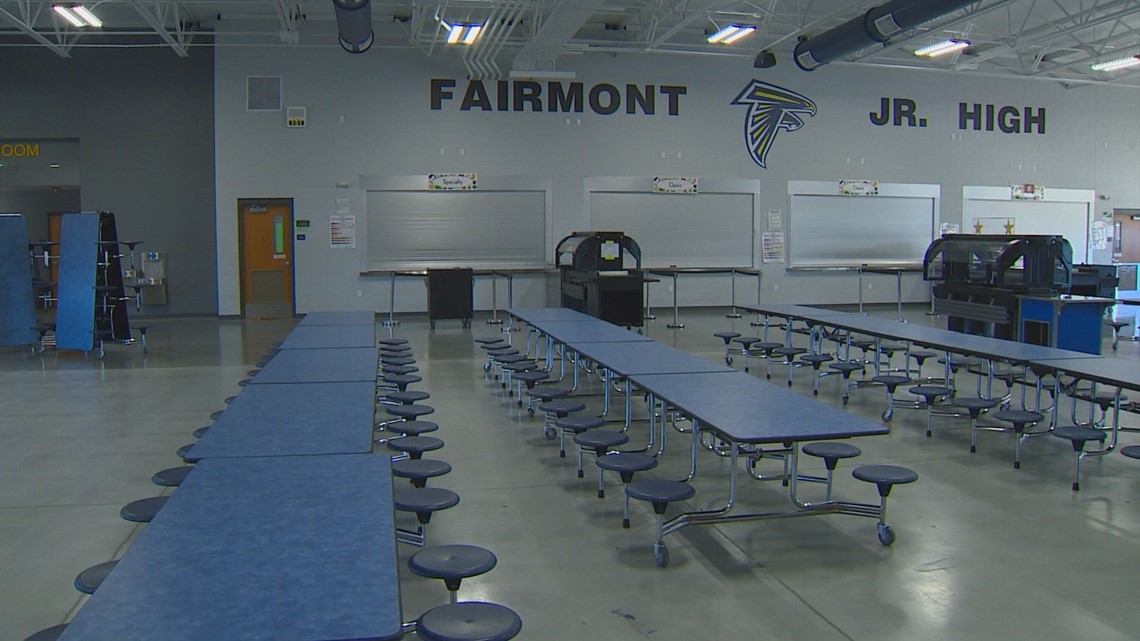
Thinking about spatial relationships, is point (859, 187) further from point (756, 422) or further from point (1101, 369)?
point (756, 422)

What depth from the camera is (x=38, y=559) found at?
366cm

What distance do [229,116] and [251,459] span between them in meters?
11.5

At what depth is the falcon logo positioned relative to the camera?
14.9 meters

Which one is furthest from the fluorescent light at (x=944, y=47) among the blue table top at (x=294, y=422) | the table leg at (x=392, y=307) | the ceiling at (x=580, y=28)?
the blue table top at (x=294, y=422)

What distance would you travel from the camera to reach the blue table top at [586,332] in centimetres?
649

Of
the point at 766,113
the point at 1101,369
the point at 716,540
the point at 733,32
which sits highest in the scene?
the point at 733,32

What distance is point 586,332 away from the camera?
22.9ft

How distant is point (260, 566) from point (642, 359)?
3674 millimetres

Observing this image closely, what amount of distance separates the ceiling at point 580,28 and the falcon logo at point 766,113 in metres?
0.58

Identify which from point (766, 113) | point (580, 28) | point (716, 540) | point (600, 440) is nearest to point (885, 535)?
point (716, 540)

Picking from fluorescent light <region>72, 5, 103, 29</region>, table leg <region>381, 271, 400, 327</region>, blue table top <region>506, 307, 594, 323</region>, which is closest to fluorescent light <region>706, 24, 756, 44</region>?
blue table top <region>506, 307, 594, 323</region>

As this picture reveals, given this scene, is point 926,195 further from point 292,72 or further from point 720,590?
point 720,590

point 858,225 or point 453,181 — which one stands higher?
point 453,181

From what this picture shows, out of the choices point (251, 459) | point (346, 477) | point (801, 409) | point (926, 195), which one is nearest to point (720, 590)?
point (801, 409)
